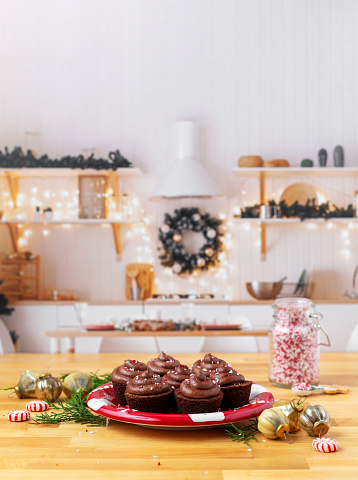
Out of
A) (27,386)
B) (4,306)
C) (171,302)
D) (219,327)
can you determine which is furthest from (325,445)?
(4,306)

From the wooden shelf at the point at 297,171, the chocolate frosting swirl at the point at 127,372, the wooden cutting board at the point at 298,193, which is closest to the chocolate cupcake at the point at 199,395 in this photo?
the chocolate frosting swirl at the point at 127,372

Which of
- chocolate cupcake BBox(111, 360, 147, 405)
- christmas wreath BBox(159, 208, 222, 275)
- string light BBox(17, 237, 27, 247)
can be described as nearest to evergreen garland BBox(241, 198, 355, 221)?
christmas wreath BBox(159, 208, 222, 275)

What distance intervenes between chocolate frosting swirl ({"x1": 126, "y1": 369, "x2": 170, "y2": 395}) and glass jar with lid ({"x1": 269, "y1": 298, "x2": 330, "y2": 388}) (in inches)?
16.5

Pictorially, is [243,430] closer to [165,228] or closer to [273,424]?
[273,424]

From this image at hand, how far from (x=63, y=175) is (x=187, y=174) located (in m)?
1.12

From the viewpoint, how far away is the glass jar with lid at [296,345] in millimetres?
1406

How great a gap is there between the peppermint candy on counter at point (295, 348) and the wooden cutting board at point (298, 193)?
3484mm

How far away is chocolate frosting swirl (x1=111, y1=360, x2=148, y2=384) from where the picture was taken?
1.15m

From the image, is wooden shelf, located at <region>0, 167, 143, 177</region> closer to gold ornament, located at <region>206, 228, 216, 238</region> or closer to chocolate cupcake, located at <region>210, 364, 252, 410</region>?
gold ornament, located at <region>206, 228, 216, 238</region>

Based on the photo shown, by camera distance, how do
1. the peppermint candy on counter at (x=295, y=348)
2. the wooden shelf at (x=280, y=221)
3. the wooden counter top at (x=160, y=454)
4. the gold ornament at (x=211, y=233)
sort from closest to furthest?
the wooden counter top at (x=160, y=454), the peppermint candy on counter at (x=295, y=348), the wooden shelf at (x=280, y=221), the gold ornament at (x=211, y=233)

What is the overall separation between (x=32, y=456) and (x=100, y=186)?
3917 millimetres

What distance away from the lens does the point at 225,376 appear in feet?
3.77

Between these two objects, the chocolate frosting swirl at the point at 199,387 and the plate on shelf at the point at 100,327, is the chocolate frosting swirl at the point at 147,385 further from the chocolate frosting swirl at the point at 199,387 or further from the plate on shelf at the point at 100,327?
the plate on shelf at the point at 100,327

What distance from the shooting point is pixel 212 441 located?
3.40 ft
